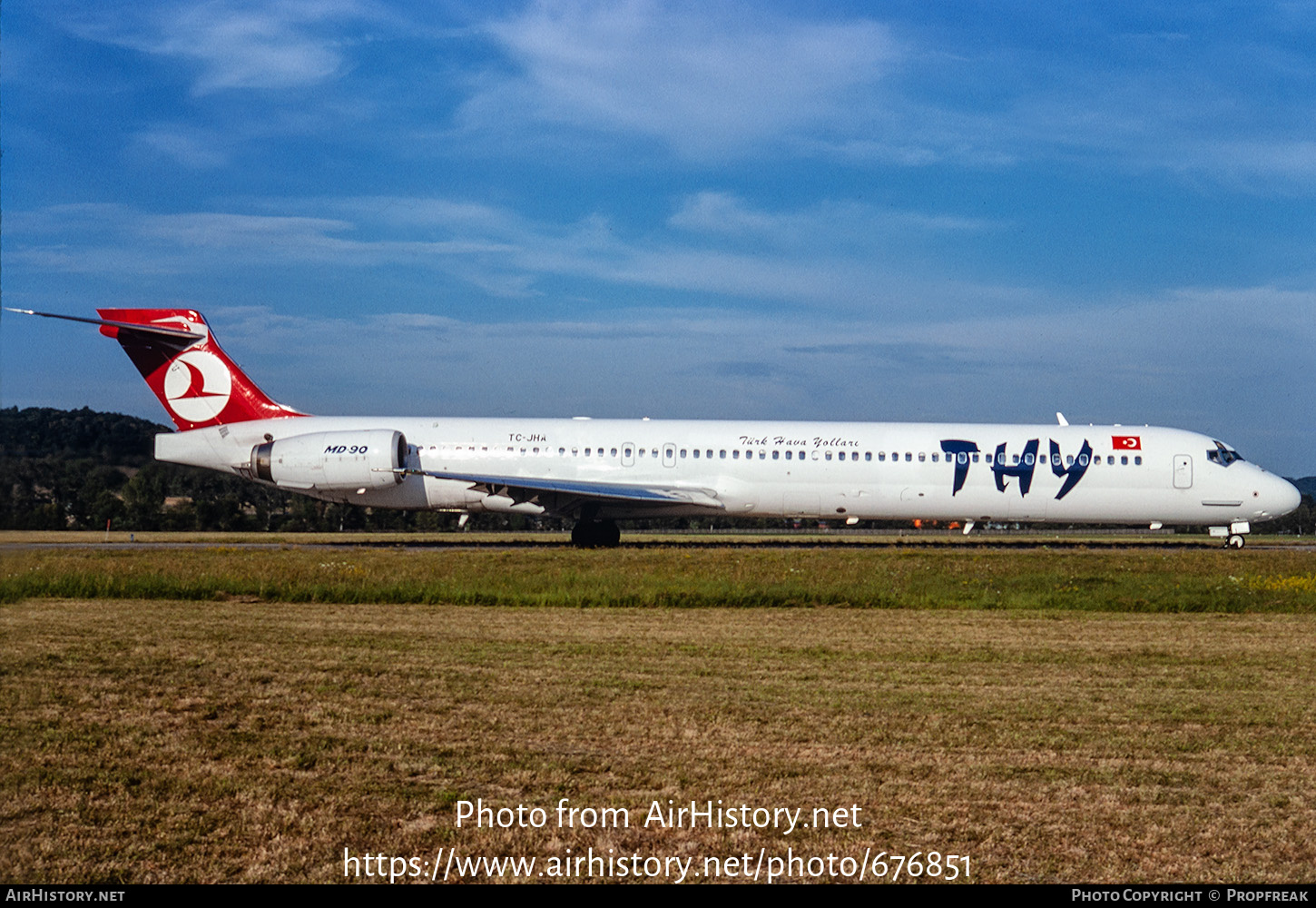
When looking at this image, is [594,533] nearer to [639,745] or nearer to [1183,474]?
[1183,474]

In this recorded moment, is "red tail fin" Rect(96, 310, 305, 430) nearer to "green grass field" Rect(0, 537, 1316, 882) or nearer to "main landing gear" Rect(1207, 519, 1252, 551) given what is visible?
"green grass field" Rect(0, 537, 1316, 882)

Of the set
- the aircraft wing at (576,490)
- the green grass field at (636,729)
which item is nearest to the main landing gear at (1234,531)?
the aircraft wing at (576,490)

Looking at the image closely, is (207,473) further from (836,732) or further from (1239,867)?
(1239,867)

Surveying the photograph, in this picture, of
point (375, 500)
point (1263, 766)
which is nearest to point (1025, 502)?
point (375, 500)

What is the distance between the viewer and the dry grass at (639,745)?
532 centimetres

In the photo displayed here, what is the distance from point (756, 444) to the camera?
96.2 feet

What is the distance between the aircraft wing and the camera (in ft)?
90.1

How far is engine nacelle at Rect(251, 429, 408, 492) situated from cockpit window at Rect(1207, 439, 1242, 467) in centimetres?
2196

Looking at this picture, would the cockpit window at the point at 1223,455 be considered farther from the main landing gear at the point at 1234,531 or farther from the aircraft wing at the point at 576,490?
the aircraft wing at the point at 576,490

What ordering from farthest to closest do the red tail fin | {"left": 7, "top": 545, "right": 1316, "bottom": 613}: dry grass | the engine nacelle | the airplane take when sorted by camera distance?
the red tail fin, the airplane, the engine nacelle, {"left": 7, "top": 545, "right": 1316, "bottom": 613}: dry grass

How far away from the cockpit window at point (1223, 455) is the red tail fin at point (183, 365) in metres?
27.0

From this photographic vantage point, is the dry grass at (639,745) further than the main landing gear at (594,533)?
No

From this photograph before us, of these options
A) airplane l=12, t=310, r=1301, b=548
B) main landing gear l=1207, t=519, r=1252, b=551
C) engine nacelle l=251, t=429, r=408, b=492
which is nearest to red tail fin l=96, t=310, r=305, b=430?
airplane l=12, t=310, r=1301, b=548
